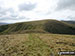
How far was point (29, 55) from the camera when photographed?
17.7 m

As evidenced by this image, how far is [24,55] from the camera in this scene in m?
17.8

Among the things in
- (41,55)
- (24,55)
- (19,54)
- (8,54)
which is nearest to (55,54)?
(41,55)

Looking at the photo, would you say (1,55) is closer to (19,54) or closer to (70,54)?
(19,54)

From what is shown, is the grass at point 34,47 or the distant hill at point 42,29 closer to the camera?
the grass at point 34,47

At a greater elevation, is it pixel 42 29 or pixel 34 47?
pixel 34 47

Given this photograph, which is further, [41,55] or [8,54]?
[8,54]

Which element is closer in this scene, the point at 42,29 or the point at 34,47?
the point at 34,47

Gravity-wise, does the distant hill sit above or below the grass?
below

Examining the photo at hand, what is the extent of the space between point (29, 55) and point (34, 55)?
101 centimetres

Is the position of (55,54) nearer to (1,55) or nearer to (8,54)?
(8,54)

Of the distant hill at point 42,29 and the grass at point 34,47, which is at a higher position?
the grass at point 34,47

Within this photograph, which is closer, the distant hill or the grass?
the grass

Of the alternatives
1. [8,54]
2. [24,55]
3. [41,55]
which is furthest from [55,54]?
[8,54]

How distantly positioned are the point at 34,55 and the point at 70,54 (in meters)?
7.28
